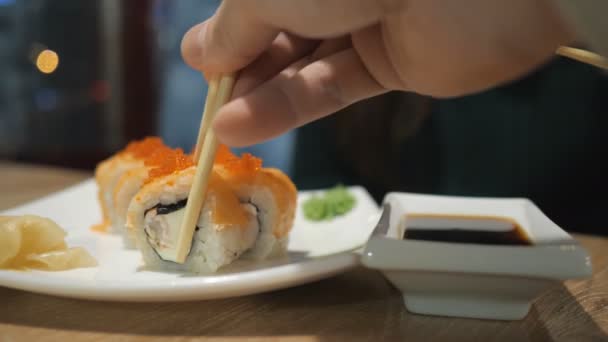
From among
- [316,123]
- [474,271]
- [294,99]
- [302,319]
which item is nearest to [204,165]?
[294,99]

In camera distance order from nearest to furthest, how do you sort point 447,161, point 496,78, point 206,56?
1. point 496,78
2. point 206,56
3. point 447,161

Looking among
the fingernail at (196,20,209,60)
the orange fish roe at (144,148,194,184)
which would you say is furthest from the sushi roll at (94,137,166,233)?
the fingernail at (196,20,209,60)

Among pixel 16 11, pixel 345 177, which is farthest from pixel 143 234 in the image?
pixel 16 11

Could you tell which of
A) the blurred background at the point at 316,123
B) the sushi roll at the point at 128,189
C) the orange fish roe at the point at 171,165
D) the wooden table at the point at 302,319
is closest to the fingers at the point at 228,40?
the orange fish roe at the point at 171,165

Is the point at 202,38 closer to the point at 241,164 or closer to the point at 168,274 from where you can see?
the point at 241,164

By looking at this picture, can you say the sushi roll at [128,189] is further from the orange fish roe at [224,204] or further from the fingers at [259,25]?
the fingers at [259,25]

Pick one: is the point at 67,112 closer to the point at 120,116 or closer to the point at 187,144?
the point at 120,116

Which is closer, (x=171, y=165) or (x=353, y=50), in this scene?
(x=353, y=50)
